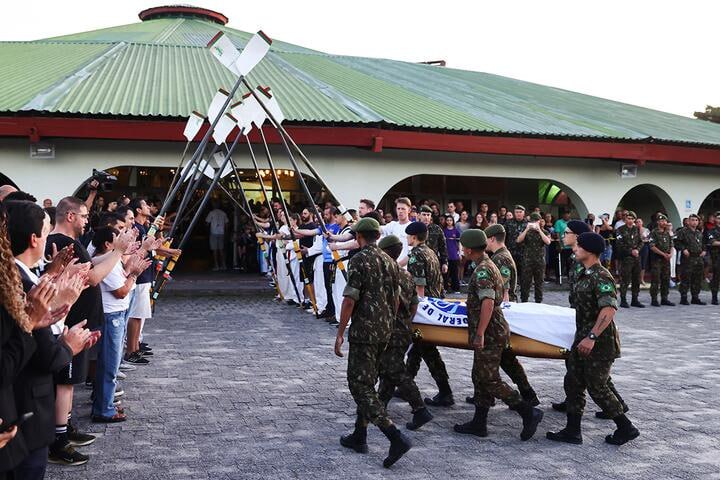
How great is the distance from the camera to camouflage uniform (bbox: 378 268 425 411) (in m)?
5.61

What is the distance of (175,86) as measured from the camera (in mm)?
16625

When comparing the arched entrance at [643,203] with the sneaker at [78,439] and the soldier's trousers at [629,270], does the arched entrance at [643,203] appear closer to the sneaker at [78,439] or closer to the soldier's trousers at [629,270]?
the soldier's trousers at [629,270]

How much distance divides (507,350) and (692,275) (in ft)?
35.7

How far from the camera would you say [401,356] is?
5.76 metres

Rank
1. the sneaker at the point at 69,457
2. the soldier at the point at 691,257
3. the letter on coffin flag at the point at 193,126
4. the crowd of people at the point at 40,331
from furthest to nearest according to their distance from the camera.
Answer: the soldier at the point at 691,257 → the letter on coffin flag at the point at 193,126 → the sneaker at the point at 69,457 → the crowd of people at the point at 40,331

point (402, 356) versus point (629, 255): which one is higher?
point (629, 255)

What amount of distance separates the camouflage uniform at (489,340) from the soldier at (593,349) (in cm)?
50

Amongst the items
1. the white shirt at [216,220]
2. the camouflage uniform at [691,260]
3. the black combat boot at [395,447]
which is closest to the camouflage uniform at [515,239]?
the camouflage uniform at [691,260]

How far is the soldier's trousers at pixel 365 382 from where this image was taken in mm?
Result: 4980

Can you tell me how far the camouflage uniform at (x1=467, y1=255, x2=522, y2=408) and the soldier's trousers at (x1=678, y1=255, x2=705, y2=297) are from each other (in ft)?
36.2

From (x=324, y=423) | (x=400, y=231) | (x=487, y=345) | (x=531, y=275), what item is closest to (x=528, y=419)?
(x=487, y=345)

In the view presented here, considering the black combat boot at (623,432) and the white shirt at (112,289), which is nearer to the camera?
the black combat boot at (623,432)

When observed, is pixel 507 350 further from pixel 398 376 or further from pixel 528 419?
pixel 398 376

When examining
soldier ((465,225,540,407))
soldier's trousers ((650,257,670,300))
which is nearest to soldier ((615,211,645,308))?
soldier's trousers ((650,257,670,300))
